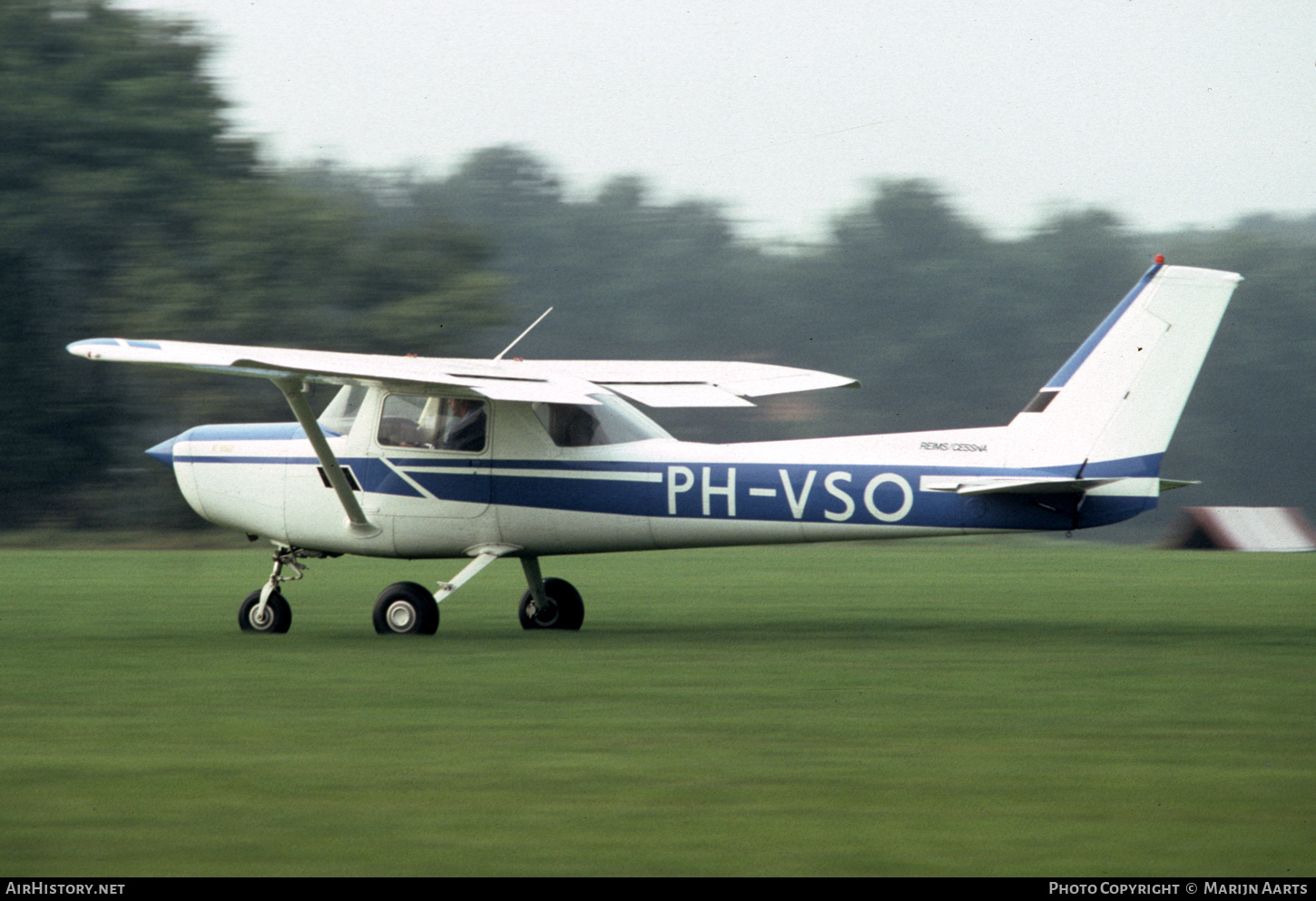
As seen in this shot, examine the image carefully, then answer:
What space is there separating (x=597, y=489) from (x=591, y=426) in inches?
21.5

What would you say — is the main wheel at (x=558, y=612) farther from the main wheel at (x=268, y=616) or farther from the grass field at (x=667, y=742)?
the main wheel at (x=268, y=616)

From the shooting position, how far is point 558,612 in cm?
1334

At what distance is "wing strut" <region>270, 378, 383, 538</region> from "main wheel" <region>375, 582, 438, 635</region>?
60 cm

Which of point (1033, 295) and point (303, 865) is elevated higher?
point (1033, 295)

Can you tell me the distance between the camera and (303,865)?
17.9 ft

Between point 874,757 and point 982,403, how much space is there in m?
44.8

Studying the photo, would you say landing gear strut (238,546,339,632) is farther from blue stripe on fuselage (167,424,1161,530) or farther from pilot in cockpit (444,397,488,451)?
pilot in cockpit (444,397,488,451)

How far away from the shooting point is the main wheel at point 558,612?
13.3m

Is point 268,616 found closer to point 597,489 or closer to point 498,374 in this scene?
point 498,374

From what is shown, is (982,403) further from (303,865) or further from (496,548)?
(303,865)

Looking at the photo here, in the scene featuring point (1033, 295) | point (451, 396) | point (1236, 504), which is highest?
point (1033, 295)

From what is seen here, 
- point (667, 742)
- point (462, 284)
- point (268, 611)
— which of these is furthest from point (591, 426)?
point (462, 284)

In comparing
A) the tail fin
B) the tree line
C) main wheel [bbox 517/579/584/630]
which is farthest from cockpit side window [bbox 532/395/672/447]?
the tree line

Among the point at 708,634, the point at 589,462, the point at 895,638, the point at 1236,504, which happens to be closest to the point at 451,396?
the point at 589,462
